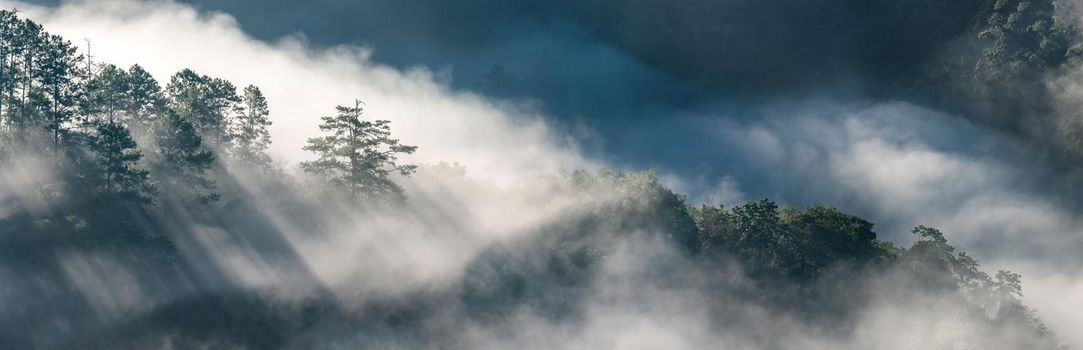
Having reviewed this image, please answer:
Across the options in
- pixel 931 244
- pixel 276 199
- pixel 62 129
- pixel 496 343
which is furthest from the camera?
pixel 931 244

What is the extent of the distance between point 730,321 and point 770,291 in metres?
8.32

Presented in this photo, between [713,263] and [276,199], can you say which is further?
[713,263]

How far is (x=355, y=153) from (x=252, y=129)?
17.9m

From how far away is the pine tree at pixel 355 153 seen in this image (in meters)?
113

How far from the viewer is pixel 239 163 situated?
408 ft

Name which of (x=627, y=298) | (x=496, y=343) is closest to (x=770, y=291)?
(x=627, y=298)

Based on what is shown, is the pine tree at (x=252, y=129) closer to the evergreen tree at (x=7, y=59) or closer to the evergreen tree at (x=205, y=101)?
the evergreen tree at (x=205, y=101)

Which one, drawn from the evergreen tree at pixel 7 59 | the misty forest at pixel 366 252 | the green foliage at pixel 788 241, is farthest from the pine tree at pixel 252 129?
the green foliage at pixel 788 241

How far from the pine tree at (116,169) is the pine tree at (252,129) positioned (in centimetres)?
2358

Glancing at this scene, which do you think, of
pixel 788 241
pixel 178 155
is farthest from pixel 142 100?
pixel 788 241

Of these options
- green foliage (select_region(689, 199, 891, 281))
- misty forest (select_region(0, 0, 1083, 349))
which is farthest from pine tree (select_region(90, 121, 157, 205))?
green foliage (select_region(689, 199, 891, 281))

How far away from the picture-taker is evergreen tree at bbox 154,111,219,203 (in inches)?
4141

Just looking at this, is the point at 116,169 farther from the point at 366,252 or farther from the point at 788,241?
the point at 788,241

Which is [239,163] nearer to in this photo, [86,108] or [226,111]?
[226,111]
